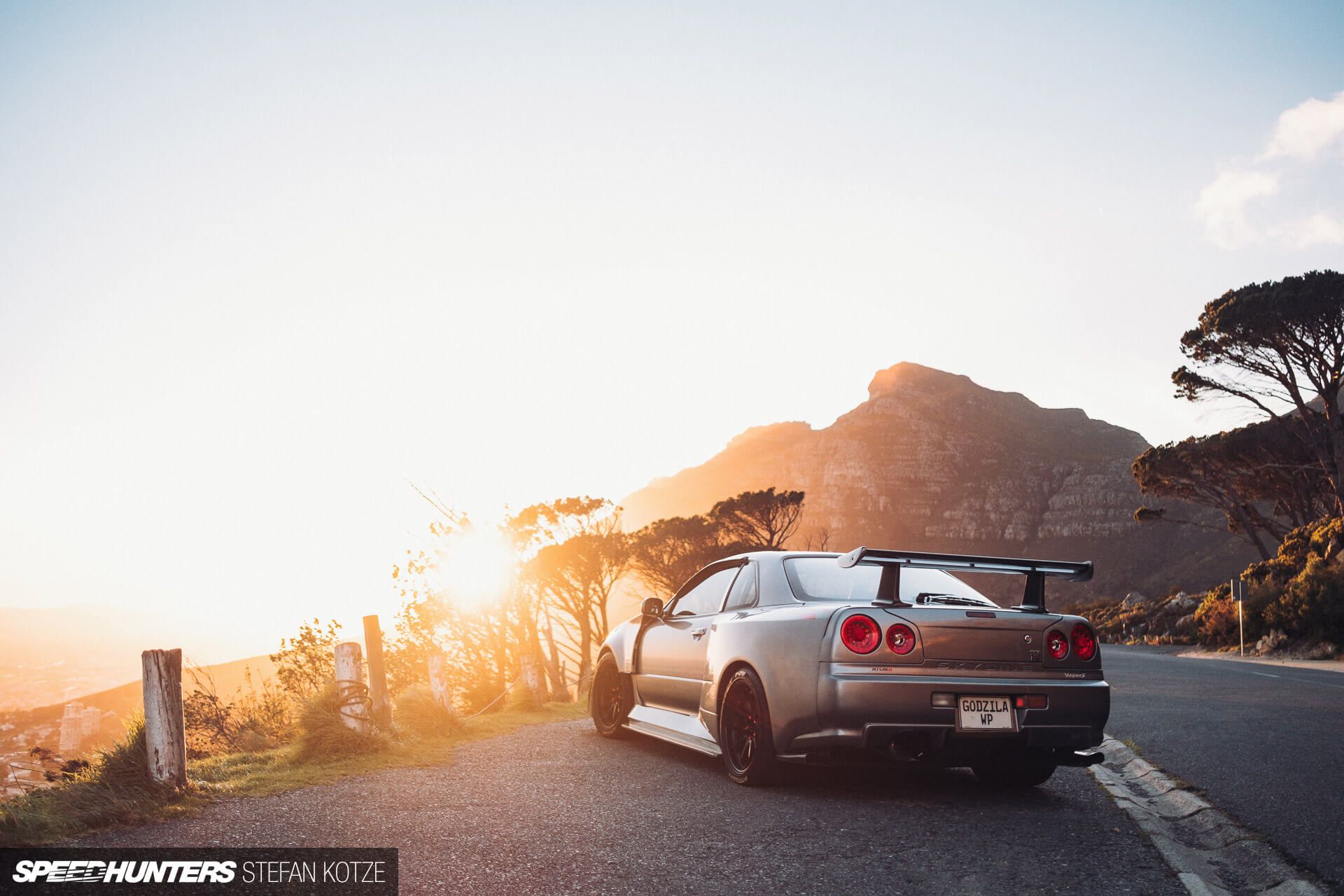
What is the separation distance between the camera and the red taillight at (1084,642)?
5.09 meters

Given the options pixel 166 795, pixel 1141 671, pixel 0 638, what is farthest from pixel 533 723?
pixel 0 638

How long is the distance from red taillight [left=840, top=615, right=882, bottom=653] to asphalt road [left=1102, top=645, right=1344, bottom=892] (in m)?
1.88

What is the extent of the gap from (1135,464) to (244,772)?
40.4m

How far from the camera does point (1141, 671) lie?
16.5m

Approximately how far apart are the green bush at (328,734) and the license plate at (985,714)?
457 cm

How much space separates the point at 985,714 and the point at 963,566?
82 cm

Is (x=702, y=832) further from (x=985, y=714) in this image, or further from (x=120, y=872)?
(x=120, y=872)

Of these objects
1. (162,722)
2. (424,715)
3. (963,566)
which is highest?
(963,566)

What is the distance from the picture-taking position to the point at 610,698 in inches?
313

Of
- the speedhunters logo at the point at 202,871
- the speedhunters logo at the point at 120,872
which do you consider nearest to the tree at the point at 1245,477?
the speedhunters logo at the point at 202,871

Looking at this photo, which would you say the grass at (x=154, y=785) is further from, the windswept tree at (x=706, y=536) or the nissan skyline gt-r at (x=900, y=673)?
the windswept tree at (x=706, y=536)

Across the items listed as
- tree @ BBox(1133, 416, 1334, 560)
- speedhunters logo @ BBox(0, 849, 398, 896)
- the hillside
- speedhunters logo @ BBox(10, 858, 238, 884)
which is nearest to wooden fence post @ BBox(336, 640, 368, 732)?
speedhunters logo @ BBox(0, 849, 398, 896)

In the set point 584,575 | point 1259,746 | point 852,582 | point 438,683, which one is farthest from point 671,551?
point 852,582

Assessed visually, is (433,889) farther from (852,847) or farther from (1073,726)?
(1073,726)
